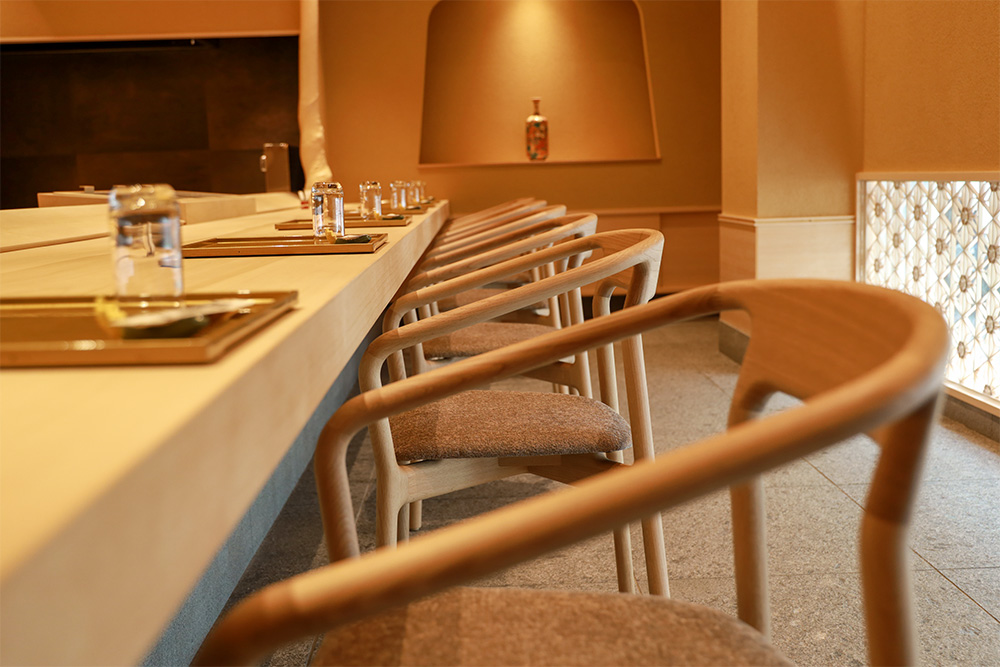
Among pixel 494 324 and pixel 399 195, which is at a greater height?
pixel 399 195

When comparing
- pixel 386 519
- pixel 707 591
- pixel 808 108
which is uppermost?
pixel 808 108

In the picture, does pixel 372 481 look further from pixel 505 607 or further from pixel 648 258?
pixel 505 607

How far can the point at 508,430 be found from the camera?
4.28ft

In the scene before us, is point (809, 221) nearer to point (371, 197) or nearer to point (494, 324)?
point (371, 197)

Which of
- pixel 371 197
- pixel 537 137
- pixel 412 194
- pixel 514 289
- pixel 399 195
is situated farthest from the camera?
pixel 537 137

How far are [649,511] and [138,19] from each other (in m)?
5.67

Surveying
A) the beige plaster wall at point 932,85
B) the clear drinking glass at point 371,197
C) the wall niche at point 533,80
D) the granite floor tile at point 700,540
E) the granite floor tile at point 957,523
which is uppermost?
the wall niche at point 533,80

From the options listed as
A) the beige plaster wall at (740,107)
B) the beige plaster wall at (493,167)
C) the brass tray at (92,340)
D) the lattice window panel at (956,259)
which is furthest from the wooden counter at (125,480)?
the beige plaster wall at (493,167)

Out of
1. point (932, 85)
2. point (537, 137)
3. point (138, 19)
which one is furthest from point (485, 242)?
point (138, 19)

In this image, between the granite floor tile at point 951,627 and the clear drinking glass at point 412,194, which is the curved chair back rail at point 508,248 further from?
the clear drinking glass at point 412,194

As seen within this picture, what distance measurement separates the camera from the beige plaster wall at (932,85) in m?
2.71

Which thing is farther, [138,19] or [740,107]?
[138,19]

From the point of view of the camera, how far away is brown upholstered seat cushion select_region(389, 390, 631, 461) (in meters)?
1.26

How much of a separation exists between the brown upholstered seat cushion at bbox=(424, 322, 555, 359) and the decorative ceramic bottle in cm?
381
